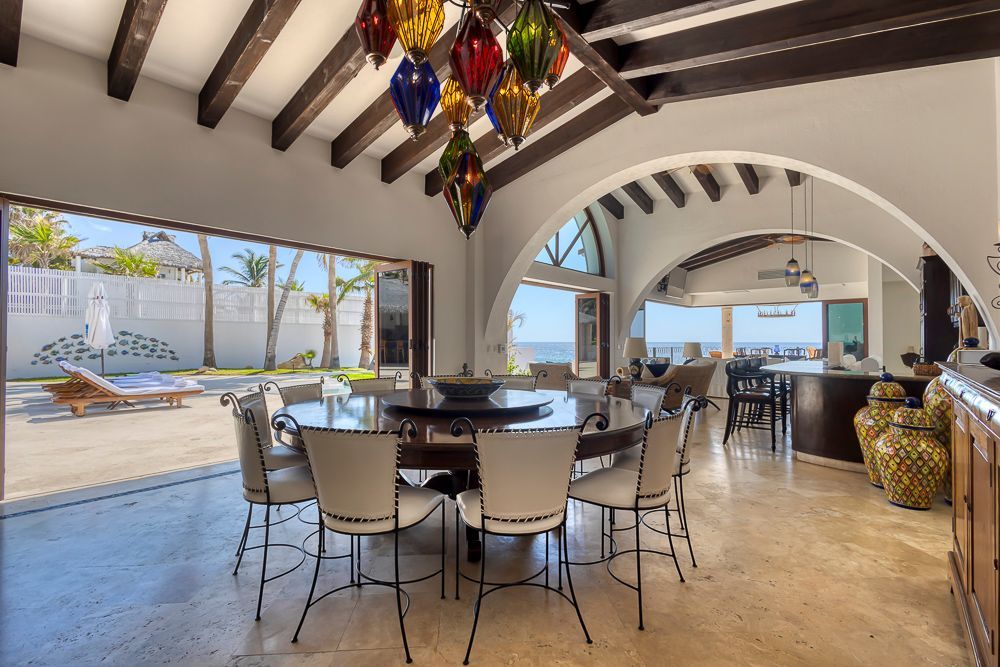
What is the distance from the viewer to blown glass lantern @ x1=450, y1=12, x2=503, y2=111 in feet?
5.90

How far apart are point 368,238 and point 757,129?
3.94 metres

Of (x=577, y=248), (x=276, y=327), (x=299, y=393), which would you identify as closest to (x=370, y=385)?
(x=299, y=393)

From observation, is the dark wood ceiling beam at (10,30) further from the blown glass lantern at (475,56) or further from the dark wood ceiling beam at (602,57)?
the dark wood ceiling beam at (602,57)

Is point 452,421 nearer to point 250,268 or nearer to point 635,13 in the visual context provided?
point 635,13

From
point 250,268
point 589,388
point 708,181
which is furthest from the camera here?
point 250,268

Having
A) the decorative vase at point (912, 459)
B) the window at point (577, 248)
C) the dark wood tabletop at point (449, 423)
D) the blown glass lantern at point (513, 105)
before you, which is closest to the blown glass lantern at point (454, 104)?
the blown glass lantern at point (513, 105)

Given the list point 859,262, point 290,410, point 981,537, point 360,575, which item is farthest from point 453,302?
point 859,262

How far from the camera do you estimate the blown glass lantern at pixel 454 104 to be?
7.72 ft

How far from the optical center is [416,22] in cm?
170

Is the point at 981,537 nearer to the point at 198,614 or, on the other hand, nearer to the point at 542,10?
the point at 542,10

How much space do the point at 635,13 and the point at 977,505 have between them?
299 centimetres

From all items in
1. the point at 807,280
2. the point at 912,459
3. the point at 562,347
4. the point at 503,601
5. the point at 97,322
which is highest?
the point at 807,280

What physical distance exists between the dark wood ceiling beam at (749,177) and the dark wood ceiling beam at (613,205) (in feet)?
7.23

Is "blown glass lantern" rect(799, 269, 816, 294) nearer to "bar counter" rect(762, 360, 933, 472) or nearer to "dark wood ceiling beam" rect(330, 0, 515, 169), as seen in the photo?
"bar counter" rect(762, 360, 933, 472)
